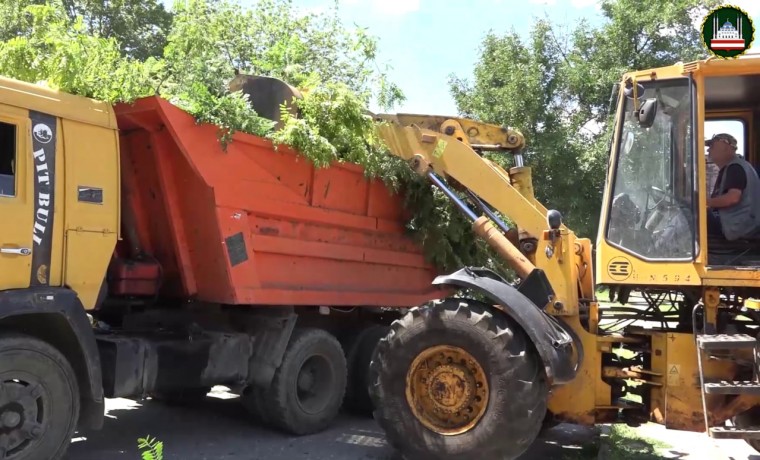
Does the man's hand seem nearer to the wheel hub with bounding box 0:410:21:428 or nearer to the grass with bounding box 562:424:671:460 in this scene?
the grass with bounding box 562:424:671:460

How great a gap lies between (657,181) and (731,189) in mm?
631

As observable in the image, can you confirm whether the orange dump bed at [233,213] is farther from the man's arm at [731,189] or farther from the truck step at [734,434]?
the truck step at [734,434]

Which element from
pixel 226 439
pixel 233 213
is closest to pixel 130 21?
pixel 233 213

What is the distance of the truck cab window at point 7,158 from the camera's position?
4.33 m

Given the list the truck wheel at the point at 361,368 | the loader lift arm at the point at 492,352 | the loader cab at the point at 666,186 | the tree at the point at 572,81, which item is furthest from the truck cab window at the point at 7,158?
the tree at the point at 572,81

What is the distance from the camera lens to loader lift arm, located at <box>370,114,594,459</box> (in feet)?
15.9

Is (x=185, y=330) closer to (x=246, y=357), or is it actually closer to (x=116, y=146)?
(x=246, y=357)

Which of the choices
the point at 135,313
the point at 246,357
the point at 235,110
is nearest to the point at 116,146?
the point at 235,110

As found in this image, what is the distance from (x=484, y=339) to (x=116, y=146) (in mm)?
2997

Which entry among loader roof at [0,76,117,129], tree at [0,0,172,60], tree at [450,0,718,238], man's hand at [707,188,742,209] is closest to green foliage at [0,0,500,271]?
loader roof at [0,76,117,129]

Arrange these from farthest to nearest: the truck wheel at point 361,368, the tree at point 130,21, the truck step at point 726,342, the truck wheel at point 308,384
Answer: the tree at point 130,21 < the truck wheel at point 361,368 < the truck wheel at point 308,384 < the truck step at point 726,342

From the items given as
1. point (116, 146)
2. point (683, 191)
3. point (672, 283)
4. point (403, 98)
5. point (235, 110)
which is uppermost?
point (403, 98)

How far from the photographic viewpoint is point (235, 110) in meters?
5.61

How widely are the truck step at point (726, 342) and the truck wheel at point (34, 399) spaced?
4.16 meters
